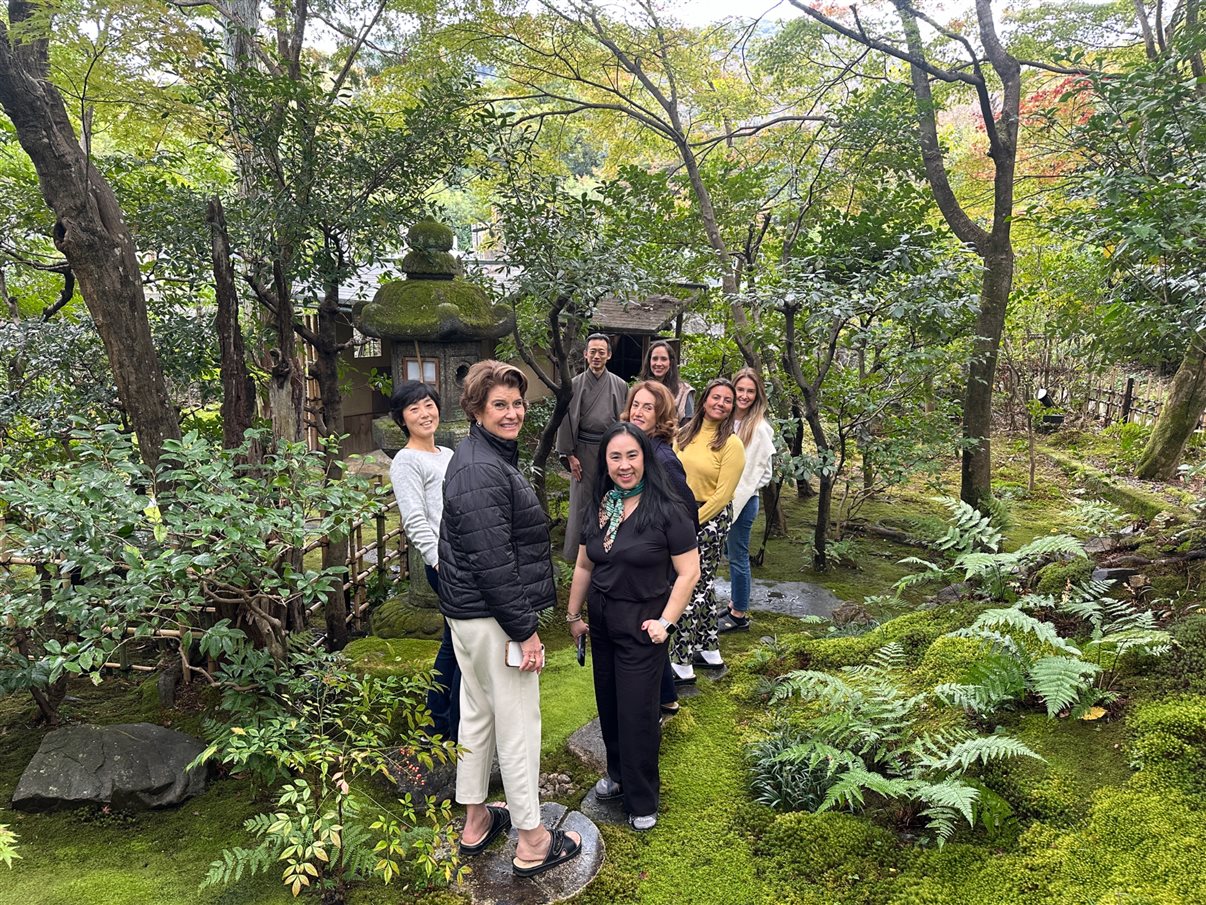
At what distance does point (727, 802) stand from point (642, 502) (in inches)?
61.6

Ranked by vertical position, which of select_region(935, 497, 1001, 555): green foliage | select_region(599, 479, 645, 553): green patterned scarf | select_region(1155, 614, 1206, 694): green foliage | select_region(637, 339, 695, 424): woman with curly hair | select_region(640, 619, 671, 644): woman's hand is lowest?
select_region(1155, 614, 1206, 694): green foliage

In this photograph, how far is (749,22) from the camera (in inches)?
340

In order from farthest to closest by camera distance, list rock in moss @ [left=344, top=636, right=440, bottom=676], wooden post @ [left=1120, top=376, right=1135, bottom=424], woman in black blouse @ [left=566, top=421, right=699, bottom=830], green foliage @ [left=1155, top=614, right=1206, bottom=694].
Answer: wooden post @ [left=1120, top=376, right=1135, bottom=424] < rock in moss @ [left=344, top=636, right=440, bottom=676] < green foliage @ [left=1155, top=614, right=1206, bottom=694] < woman in black blouse @ [left=566, top=421, right=699, bottom=830]

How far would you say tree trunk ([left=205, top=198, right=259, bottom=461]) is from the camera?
14.3 ft

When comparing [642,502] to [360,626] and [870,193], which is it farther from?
[870,193]

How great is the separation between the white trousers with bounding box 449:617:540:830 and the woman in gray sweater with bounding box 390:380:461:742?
0.72m

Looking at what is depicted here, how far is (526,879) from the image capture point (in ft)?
9.12

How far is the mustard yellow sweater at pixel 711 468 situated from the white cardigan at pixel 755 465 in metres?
0.46

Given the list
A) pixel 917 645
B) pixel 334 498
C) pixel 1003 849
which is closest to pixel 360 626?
pixel 334 498

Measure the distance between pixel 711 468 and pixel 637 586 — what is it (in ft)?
5.43

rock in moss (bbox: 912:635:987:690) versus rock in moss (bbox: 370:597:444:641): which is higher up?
rock in moss (bbox: 912:635:987:690)

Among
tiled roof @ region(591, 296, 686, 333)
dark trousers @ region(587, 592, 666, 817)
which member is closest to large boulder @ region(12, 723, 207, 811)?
dark trousers @ region(587, 592, 666, 817)

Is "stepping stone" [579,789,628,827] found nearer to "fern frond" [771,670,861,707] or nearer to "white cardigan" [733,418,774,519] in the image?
"fern frond" [771,670,861,707]

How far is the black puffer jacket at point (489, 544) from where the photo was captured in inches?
101
